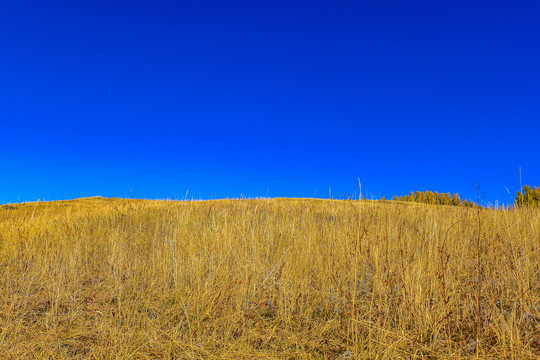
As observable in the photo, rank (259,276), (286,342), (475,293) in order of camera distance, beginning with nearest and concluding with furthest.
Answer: (286,342), (475,293), (259,276)

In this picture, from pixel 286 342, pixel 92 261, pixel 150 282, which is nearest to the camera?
pixel 286 342

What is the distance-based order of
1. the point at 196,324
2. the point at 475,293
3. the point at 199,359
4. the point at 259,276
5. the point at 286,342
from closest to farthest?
the point at 199,359 < the point at 286,342 < the point at 196,324 < the point at 475,293 < the point at 259,276

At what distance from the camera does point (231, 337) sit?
8.46 ft

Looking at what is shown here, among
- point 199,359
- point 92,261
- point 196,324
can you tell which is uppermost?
point 92,261

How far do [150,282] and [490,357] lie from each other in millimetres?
3518

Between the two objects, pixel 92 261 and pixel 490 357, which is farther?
pixel 92 261

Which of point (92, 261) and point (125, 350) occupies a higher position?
point (92, 261)

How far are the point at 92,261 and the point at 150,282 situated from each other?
2.10 metres

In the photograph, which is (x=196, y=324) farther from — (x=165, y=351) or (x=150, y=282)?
(x=150, y=282)

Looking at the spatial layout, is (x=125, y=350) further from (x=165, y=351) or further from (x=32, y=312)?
(x=32, y=312)

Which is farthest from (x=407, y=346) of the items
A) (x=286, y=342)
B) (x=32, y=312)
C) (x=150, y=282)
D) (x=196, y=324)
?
(x=32, y=312)

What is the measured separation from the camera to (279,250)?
15.4ft

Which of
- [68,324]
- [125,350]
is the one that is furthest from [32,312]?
[125,350]

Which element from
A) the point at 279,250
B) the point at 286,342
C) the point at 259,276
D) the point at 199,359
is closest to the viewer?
the point at 199,359
